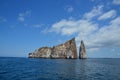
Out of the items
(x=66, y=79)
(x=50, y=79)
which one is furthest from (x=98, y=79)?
(x=50, y=79)

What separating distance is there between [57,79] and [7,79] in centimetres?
1133

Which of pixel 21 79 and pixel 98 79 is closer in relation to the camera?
pixel 21 79

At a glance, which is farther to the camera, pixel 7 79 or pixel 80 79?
pixel 80 79

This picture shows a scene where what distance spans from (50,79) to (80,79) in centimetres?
733

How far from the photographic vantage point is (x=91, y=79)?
4369 centimetres

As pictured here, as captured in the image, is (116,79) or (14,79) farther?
(116,79)

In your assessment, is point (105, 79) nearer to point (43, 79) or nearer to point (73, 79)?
point (73, 79)

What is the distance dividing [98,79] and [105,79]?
68.8 inches

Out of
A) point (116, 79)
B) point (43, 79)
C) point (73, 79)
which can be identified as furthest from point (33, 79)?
point (116, 79)

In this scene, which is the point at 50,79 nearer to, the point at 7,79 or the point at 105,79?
the point at 7,79

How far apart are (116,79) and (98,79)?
447 centimetres

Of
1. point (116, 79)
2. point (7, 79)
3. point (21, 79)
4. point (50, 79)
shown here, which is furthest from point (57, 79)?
point (116, 79)

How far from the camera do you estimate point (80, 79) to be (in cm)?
4272

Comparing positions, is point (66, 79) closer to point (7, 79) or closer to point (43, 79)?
point (43, 79)
